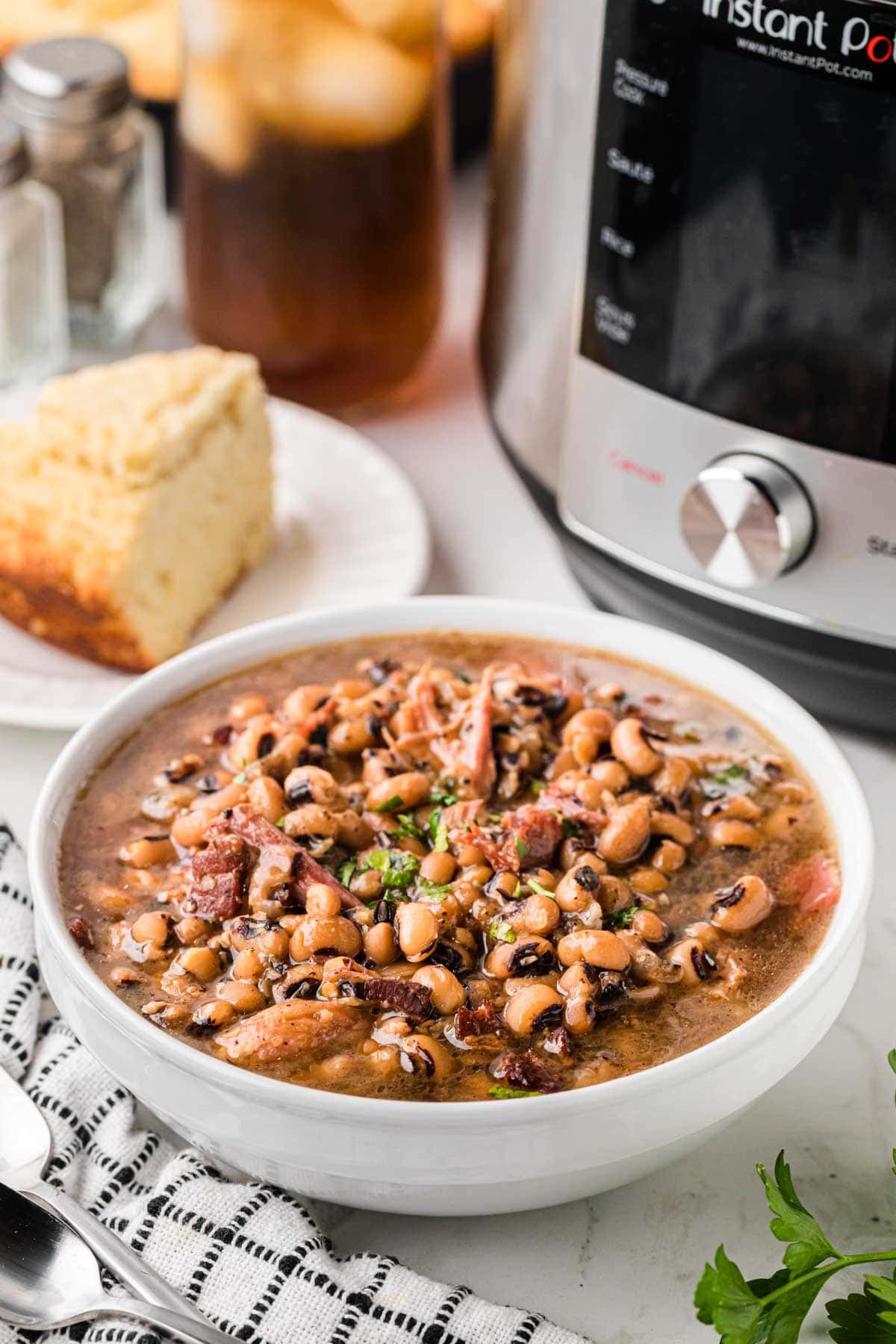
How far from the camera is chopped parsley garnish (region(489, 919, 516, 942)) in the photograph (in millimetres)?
944

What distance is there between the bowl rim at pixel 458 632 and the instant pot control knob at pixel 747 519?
0.32ft

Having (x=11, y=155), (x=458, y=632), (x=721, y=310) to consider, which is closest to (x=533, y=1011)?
(x=458, y=632)

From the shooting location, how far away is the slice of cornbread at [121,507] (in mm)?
1361

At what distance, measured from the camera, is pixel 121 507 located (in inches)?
53.5

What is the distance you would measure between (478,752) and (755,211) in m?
0.41

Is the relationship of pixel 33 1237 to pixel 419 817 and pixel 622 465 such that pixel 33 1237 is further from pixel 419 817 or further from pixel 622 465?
pixel 622 465

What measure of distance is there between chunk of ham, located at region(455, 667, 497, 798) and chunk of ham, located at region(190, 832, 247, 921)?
6.1 inches

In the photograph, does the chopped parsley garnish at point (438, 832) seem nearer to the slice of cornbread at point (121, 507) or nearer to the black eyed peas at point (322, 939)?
the black eyed peas at point (322, 939)

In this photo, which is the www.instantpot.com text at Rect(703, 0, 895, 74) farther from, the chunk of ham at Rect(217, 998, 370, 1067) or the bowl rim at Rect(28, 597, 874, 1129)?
the chunk of ham at Rect(217, 998, 370, 1067)

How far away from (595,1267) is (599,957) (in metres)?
0.18

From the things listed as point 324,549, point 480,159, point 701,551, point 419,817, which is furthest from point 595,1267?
point 480,159

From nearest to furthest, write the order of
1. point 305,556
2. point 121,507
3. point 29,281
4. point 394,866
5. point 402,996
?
1. point 402,996
2. point 394,866
3. point 121,507
4. point 305,556
5. point 29,281

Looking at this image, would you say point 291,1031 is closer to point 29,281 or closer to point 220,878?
point 220,878

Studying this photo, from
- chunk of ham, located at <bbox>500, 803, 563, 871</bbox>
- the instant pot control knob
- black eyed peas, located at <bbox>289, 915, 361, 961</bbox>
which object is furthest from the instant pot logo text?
black eyed peas, located at <bbox>289, 915, 361, 961</bbox>
